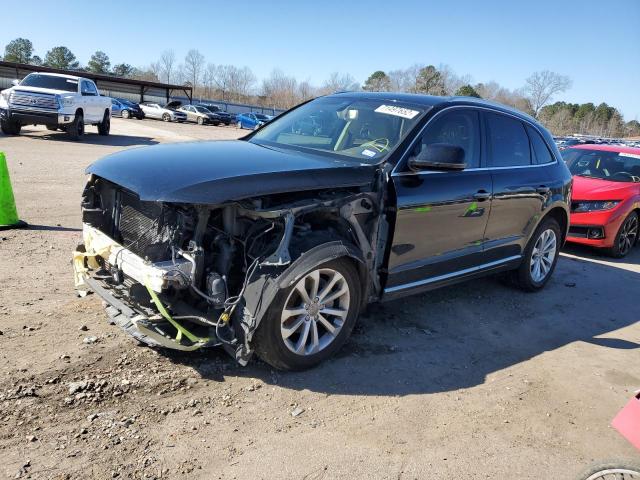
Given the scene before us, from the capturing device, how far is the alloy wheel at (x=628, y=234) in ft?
27.4

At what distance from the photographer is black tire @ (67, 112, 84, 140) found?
17.5 metres

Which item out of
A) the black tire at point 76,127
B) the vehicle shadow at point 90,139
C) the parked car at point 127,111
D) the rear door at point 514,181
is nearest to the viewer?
the rear door at point 514,181

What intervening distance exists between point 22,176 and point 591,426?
10.3m

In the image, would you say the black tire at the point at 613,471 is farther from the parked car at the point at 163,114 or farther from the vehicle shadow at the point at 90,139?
the parked car at the point at 163,114

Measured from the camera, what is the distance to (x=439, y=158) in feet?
13.4

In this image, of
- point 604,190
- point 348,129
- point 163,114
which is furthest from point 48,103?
point 163,114

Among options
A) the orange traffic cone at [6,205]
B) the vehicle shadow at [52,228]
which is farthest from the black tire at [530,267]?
the orange traffic cone at [6,205]

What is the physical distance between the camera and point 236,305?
11.2 ft

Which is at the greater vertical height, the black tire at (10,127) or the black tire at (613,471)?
the black tire at (613,471)

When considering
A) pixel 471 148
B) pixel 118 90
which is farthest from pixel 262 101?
pixel 471 148

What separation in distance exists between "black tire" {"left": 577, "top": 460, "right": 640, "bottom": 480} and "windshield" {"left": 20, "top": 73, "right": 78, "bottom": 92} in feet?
59.9

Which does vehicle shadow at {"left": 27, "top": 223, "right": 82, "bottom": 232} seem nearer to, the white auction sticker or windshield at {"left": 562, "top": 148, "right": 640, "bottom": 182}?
the white auction sticker

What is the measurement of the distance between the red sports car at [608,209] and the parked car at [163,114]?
3603 centimetres

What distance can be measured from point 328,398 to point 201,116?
40231mm
